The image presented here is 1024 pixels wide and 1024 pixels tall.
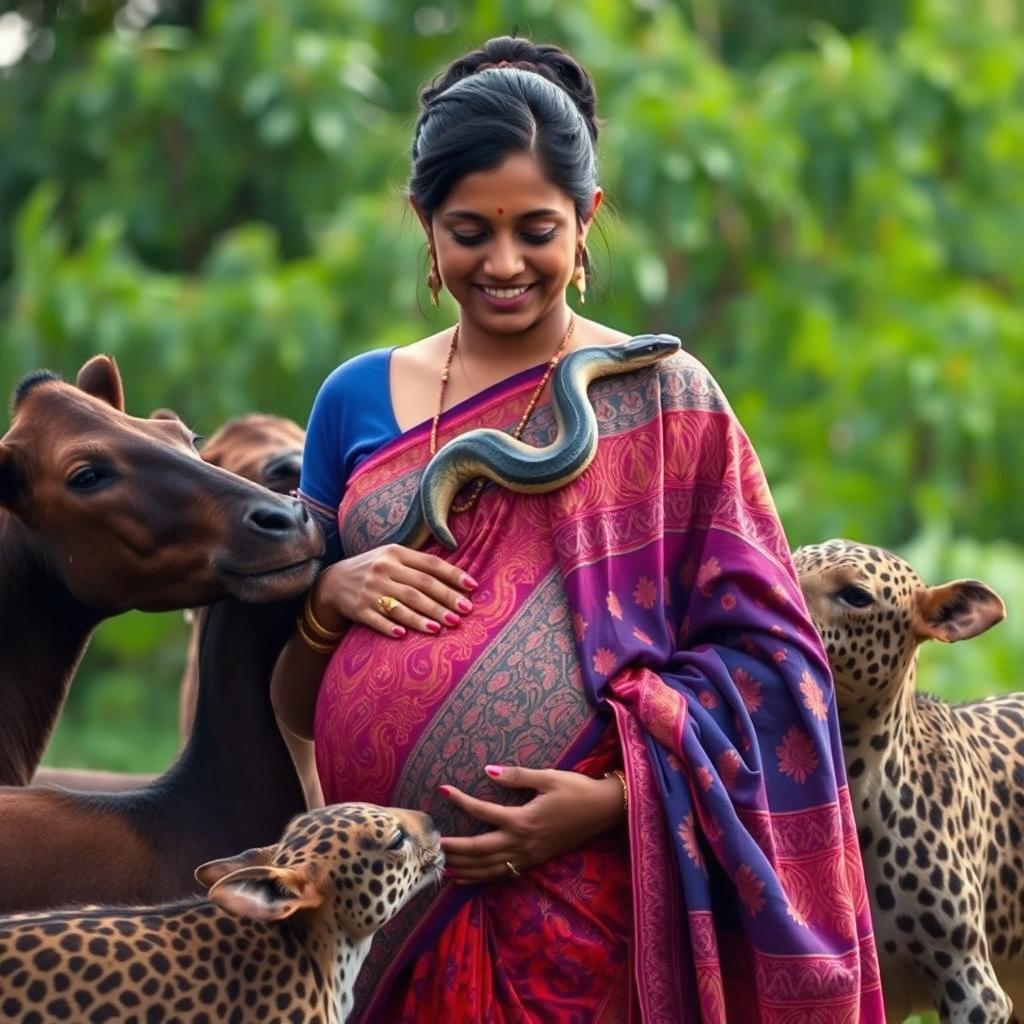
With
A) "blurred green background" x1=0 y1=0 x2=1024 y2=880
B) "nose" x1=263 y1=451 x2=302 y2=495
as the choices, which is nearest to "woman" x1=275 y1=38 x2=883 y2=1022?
"nose" x1=263 y1=451 x2=302 y2=495

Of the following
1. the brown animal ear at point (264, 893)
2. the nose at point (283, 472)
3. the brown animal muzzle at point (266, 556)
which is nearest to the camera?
the brown animal ear at point (264, 893)

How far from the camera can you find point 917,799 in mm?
4289

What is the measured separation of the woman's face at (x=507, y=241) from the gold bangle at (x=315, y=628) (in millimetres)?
607

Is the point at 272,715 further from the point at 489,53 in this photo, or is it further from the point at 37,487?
the point at 489,53

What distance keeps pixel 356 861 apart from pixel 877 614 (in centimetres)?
124

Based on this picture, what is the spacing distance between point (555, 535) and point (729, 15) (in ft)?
36.8

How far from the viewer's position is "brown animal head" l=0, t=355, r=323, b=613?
381 centimetres

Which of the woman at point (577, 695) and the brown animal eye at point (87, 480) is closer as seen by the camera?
the woman at point (577, 695)

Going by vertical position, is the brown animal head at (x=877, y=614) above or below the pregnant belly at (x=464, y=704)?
above

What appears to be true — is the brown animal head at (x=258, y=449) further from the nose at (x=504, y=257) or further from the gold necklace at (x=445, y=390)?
the nose at (x=504, y=257)

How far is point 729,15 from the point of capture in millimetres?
14406

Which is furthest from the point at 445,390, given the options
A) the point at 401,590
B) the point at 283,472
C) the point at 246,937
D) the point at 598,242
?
the point at 598,242

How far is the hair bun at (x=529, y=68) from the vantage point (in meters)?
4.06

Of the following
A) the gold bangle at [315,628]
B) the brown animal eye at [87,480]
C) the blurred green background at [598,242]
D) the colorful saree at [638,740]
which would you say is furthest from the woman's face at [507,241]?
the blurred green background at [598,242]
